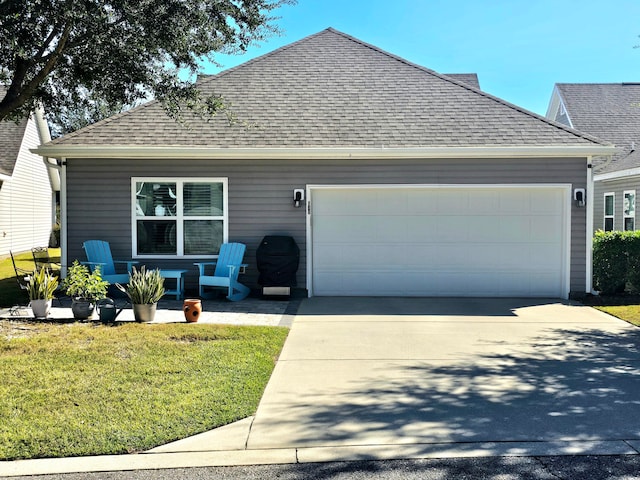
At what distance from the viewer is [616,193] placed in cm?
1700

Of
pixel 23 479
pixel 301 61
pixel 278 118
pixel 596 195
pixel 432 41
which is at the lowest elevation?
pixel 23 479

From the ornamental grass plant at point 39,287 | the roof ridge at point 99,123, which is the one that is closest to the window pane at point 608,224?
the roof ridge at point 99,123

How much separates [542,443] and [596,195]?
16185 millimetres

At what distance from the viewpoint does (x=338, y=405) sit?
16.5 feet

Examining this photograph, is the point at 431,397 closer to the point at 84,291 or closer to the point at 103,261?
the point at 84,291

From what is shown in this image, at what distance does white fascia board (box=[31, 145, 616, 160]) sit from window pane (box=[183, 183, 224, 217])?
66 cm

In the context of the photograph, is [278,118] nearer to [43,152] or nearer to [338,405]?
[43,152]

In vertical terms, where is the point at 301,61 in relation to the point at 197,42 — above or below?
above

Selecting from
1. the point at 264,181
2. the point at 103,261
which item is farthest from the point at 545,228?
the point at 103,261

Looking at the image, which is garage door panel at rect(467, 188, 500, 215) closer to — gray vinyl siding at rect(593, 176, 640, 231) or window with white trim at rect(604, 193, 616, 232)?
gray vinyl siding at rect(593, 176, 640, 231)

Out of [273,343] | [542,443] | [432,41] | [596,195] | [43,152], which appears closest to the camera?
[542,443]

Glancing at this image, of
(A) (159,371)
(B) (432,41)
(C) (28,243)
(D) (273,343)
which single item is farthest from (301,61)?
(C) (28,243)

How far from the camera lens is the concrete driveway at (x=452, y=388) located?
4281 mm

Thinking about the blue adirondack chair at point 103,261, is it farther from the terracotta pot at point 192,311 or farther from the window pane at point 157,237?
the terracotta pot at point 192,311
